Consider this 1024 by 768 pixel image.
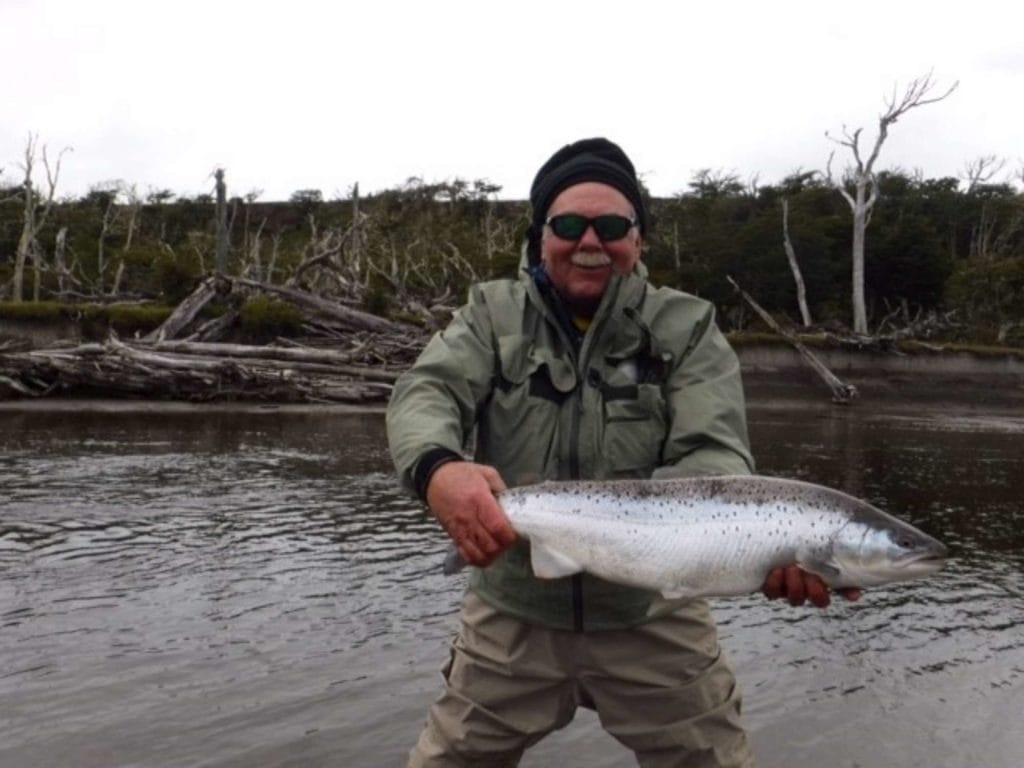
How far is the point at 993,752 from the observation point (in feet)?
17.5

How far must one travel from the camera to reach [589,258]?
3.51 m

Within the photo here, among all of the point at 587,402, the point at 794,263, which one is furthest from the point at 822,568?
the point at 794,263

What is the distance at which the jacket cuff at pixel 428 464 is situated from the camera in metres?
3.05

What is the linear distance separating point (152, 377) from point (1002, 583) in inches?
767

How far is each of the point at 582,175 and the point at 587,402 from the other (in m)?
0.80

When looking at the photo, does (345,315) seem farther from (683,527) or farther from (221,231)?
(683,527)

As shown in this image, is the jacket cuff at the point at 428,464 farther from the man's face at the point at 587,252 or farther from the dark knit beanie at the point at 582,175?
the dark knit beanie at the point at 582,175

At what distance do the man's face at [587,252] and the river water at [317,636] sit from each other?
Result: 271 centimetres

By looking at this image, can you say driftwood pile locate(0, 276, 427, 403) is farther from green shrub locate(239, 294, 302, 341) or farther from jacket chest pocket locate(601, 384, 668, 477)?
jacket chest pocket locate(601, 384, 668, 477)

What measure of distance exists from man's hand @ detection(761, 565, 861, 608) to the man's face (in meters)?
1.10

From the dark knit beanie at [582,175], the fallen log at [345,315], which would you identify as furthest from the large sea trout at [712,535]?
the fallen log at [345,315]

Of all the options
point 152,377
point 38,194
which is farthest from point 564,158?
point 38,194

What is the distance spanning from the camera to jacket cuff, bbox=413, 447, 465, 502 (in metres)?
3.05

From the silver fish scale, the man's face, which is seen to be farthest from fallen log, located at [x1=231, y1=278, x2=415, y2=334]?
the silver fish scale
